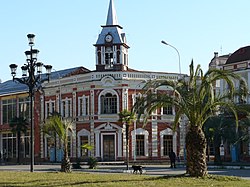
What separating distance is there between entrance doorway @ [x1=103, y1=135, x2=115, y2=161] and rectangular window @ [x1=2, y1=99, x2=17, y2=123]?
Result: 16.6 metres

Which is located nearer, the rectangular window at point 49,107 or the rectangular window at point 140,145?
the rectangular window at point 140,145

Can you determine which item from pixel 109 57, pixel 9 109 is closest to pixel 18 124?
pixel 9 109

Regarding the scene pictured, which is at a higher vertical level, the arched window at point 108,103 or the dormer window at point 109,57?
the dormer window at point 109,57

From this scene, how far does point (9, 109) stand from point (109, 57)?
58.3 ft

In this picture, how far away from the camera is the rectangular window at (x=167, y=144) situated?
63219mm

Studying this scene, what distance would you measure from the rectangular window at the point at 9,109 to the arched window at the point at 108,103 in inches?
629

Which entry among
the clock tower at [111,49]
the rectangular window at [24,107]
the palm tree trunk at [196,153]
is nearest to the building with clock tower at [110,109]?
the clock tower at [111,49]

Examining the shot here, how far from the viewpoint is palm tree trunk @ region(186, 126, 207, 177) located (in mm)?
27781

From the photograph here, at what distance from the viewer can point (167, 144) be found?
63.6 metres

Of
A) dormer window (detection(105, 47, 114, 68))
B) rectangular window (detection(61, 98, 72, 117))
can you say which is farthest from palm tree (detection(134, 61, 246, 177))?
rectangular window (detection(61, 98, 72, 117))

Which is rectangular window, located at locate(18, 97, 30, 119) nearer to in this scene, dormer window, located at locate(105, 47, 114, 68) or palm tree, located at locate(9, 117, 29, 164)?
palm tree, located at locate(9, 117, 29, 164)

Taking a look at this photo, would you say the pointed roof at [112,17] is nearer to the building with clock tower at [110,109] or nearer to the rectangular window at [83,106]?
the building with clock tower at [110,109]

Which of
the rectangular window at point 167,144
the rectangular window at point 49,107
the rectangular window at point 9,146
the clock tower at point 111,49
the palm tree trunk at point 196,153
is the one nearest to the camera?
the palm tree trunk at point 196,153

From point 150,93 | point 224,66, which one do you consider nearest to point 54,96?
point 224,66
